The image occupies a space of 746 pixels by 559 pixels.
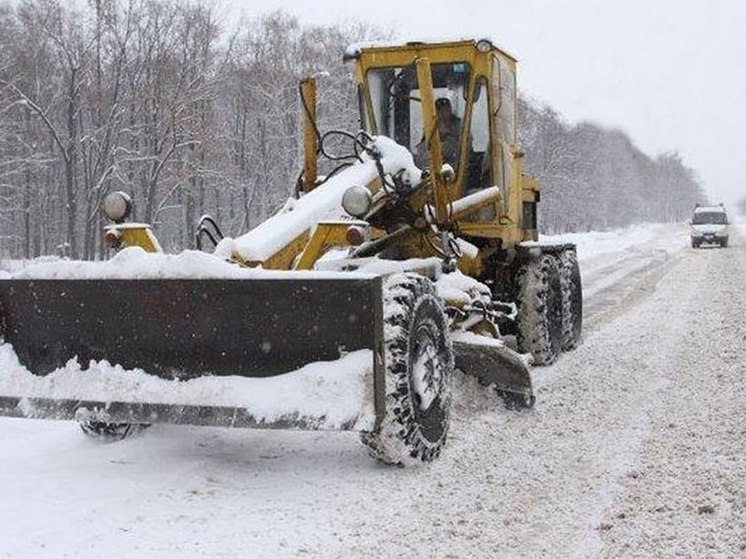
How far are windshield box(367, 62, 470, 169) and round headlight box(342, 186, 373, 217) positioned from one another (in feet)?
7.26

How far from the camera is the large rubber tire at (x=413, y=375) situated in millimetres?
4199

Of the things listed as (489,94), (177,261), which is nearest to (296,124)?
(489,94)

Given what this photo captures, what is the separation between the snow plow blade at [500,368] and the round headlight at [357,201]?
122 cm

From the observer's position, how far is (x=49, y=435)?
524cm

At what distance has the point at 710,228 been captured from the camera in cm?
3231

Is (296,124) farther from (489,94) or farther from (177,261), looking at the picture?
(177,261)

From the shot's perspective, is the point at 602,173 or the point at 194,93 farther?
the point at 602,173

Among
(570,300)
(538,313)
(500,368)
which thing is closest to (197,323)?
(500,368)

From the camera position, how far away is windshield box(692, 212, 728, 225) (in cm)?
3288

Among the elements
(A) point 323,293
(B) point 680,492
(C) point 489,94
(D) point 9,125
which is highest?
(D) point 9,125

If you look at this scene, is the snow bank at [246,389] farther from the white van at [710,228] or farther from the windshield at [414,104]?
the white van at [710,228]

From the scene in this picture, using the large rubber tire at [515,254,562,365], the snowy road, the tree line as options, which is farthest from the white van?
the snowy road

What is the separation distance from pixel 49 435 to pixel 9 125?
1535 inches

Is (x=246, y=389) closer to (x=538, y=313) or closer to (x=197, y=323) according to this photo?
(x=197, y=323)
